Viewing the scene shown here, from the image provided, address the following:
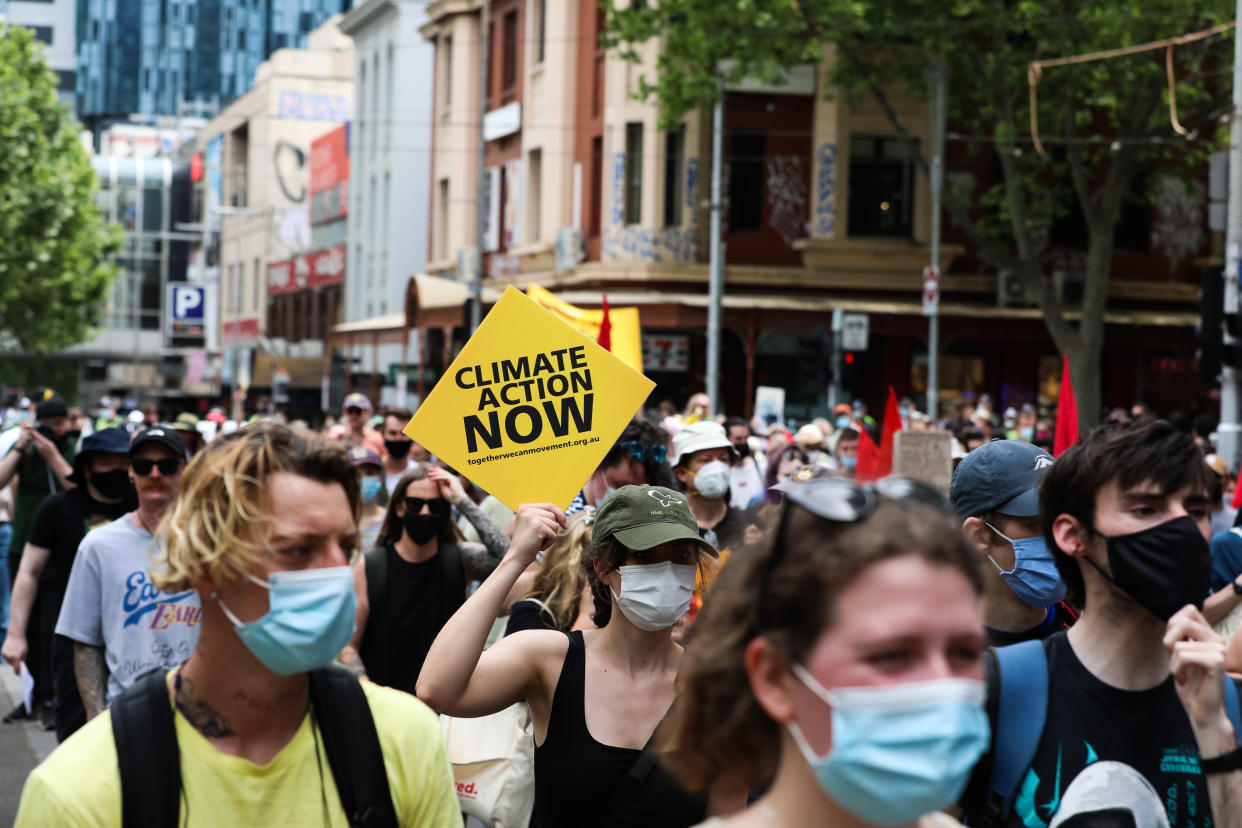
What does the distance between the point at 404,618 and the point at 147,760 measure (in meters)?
4.22

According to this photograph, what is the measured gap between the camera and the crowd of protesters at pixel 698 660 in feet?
7.18

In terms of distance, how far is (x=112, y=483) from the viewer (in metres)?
7.72

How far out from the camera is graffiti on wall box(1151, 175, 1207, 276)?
35469 millimetres

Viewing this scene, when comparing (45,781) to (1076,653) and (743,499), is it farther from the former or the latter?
(743,499)

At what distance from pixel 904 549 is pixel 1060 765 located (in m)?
1.22

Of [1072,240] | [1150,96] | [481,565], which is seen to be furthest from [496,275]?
[481,565]

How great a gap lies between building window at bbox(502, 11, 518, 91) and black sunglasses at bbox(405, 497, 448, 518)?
37.4 meters

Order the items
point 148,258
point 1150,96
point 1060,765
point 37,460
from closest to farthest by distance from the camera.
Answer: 1. point 1060,765
2. point 37,460
3. point 1150,96
4. point 148,258

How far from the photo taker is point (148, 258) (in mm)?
100938

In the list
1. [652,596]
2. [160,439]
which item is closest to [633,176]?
[160,439]

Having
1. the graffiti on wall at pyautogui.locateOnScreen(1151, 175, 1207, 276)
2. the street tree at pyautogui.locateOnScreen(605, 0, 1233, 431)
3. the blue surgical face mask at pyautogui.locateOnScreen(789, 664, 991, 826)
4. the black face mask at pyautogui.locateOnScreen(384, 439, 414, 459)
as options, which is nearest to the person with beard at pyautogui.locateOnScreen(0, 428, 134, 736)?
the black face mask at pyautogui.locateOnScreen(384, 439, 414, 459)

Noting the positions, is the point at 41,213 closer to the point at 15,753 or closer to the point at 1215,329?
the point at 1215,329

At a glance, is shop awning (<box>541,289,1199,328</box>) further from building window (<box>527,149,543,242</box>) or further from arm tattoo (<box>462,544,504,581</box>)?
arm tattoo (<box>462,544,504,581</box>)

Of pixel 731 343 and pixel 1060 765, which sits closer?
pixel 1060 765
